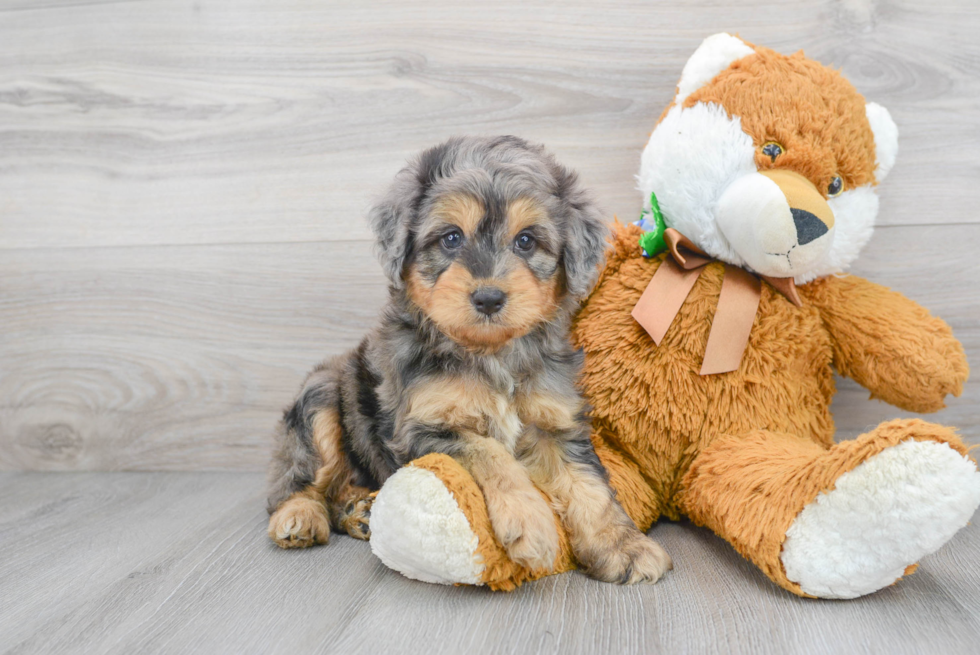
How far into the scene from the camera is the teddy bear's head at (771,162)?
5.73 feet

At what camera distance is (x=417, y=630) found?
1.48m

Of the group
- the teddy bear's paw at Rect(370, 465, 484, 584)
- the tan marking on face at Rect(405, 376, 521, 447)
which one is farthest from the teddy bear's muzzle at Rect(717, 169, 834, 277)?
the teddy bear's paw at Rect(370, 465, 484, 584)

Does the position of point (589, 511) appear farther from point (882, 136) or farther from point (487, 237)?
point (882, 136)

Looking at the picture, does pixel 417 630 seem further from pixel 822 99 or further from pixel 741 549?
pixel 822 99

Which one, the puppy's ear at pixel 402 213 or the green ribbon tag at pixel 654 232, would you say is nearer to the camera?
the puppy's ear at pixel 402 213

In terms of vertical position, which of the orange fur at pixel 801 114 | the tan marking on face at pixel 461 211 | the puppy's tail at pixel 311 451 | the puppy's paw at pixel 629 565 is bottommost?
the puppy's tail at pixel 311 451

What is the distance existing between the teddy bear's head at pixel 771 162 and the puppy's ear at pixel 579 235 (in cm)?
26

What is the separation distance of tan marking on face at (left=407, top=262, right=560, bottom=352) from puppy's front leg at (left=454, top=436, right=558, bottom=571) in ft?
0.89

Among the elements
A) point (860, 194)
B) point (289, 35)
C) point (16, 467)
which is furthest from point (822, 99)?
point (16, 467)

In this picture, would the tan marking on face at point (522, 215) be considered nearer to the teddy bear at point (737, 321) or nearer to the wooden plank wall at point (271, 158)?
the teddy bear at point (737, 321)

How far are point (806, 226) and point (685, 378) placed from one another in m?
0.49

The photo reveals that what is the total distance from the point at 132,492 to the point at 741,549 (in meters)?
2.09

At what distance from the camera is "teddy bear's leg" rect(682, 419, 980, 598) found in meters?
1.40

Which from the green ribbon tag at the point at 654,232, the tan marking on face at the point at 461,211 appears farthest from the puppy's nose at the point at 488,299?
the green ribbon tag at the point at 654,232
